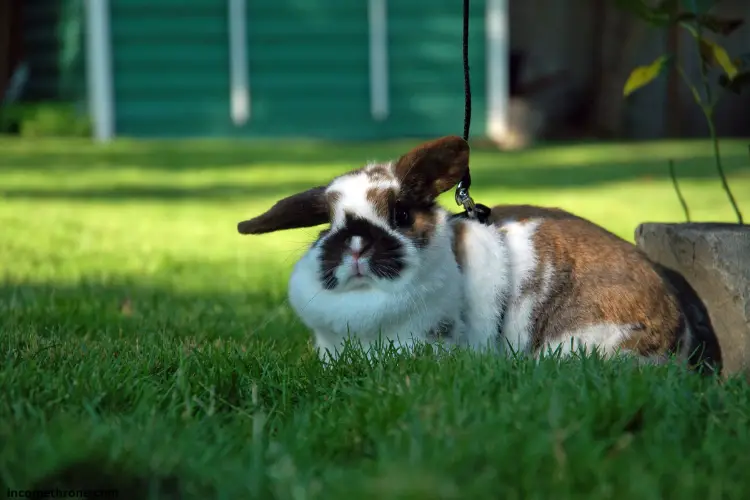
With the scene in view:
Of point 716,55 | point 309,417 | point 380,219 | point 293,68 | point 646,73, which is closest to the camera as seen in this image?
point 309,417

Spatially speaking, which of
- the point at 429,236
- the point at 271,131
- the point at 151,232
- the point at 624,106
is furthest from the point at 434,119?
the point at 429,236

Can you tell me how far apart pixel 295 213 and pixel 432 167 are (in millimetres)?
446

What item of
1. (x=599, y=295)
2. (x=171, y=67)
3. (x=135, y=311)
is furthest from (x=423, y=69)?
(x=599, y=295)

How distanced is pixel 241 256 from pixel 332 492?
4.54 m

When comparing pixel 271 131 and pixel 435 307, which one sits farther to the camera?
pixel 271 131

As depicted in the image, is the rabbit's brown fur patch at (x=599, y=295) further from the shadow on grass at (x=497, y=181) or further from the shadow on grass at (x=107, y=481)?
the shadow on grass at (x=497, y=181)

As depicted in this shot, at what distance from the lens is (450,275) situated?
3010mm

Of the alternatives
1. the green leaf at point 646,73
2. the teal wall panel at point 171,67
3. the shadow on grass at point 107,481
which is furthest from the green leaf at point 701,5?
the teal wall panel at point 171,67

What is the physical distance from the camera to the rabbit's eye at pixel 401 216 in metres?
2.98

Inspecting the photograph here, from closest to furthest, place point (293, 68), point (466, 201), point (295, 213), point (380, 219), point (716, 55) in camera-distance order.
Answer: point (380, 219) < point (295, 213) < point (466, 201) < point (716, 55) < point (293, 68)

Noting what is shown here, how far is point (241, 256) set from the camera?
6.30 metres

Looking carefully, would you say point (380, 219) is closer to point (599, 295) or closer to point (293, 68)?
point (599, 295)

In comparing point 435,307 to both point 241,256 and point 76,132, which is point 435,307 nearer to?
point 241,256

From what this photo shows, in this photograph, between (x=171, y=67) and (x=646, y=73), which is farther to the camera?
(x=171, y=67)
